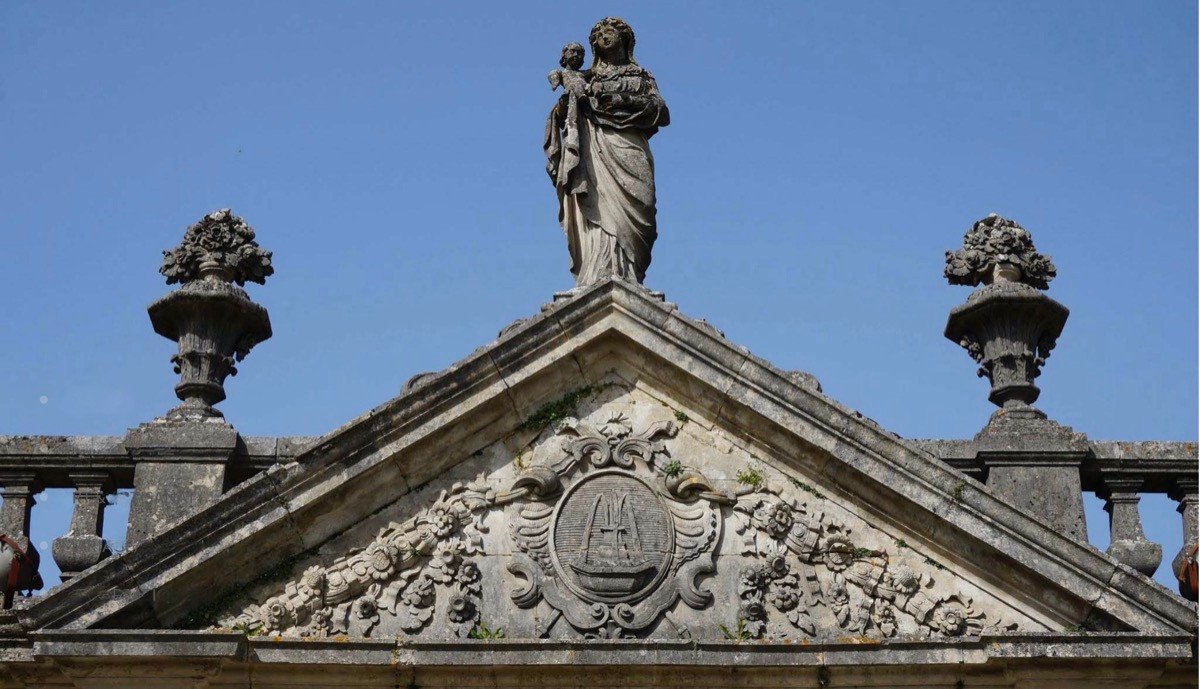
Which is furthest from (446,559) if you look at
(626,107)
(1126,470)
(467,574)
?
(1126,470)

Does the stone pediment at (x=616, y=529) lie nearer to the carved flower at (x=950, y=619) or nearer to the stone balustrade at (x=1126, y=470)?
the carved flower at (x=950, y=619)

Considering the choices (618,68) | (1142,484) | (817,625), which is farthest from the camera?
(618,68)

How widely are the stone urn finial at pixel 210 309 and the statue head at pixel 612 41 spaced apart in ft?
10.1

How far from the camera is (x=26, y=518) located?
1535 centimetres

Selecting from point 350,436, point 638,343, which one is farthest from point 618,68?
point 350,436

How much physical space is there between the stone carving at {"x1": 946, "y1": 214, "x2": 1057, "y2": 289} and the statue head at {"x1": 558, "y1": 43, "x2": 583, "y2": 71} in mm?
3272

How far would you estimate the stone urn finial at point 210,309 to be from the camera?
15.7 m

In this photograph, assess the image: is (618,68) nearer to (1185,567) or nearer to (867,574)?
(867,574)

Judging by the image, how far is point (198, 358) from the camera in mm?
15750

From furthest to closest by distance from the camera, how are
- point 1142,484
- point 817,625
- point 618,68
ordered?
point 618,68 → point 1142,484 → point 817,625

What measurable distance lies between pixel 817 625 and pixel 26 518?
18.8ft

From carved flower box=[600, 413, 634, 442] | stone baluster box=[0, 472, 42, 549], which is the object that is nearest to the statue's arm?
carved flower box=[600, 413, 634, 442]

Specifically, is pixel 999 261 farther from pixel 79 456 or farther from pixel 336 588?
pixel 79 456

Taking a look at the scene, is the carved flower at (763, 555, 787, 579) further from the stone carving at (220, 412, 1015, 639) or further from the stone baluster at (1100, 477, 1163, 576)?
the stone baluster at (1100, 477, 1163, 576)
